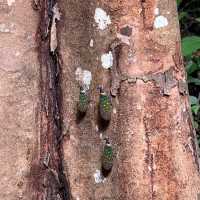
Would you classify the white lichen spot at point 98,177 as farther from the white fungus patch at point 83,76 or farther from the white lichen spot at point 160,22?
the white lichen spot at point 160,22

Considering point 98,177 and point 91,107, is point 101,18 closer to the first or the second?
point 91,107

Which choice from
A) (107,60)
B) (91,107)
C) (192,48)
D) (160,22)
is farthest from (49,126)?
(192,48)

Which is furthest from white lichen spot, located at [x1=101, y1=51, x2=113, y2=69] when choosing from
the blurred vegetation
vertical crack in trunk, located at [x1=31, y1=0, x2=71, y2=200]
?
the blurred vegetation

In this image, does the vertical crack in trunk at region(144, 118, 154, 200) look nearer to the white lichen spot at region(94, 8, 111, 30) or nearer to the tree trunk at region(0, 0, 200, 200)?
the tree trunk at region(0, 0, 200, 200)

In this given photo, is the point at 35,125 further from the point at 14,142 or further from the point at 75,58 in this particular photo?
the point at 75,58

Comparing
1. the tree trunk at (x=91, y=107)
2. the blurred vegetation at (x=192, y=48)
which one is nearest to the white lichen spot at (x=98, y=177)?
the tree trunk at (x=91, y=107)

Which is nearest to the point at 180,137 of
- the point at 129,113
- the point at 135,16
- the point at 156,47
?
the point at 129,113
